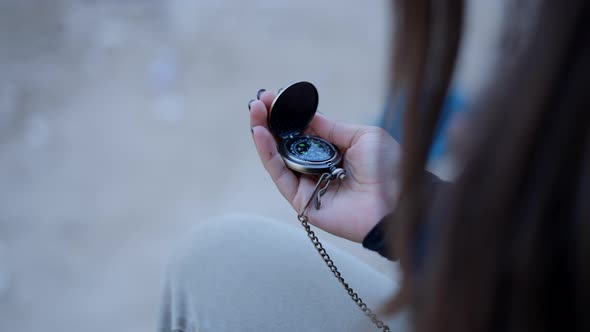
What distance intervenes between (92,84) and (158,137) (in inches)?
11.4

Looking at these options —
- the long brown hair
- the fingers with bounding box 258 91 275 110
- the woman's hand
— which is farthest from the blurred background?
the long brown hair

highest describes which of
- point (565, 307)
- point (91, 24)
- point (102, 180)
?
point (565, 307)

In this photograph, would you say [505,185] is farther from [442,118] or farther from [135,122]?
[135,122]

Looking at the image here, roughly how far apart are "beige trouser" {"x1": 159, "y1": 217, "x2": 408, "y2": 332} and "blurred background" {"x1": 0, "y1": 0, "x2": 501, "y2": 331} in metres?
0.23

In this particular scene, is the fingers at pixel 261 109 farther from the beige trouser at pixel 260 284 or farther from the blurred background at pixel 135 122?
the blurred background at pixel 135 122

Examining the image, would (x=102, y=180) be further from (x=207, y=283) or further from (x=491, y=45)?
(x=491, y=45)

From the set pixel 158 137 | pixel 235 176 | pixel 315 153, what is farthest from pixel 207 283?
pixel 158 137

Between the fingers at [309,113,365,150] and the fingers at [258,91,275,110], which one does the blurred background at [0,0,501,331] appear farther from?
the fingers at [258,91,275,110]

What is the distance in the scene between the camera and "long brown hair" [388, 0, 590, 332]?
28 centimetres

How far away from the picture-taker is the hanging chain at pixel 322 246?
1.89 ft

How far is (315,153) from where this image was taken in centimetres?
71

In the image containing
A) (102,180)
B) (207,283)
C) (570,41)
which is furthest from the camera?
(102,180)

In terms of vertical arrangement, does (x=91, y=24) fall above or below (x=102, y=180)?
above

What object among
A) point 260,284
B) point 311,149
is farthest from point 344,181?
point 260,284
